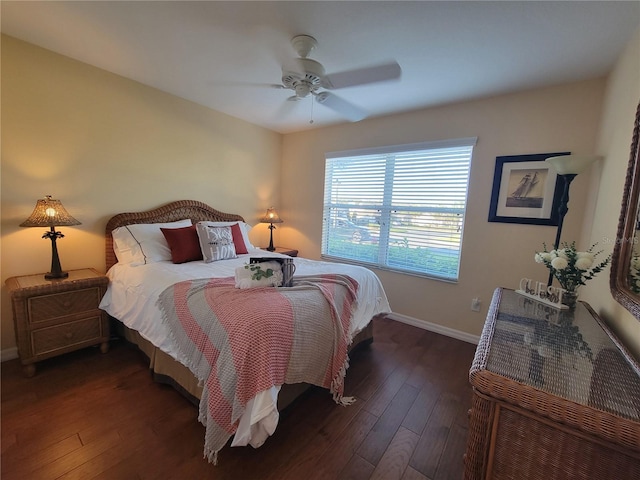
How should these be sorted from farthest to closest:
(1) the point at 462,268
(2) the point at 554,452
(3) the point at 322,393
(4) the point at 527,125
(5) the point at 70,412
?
(1) the point at 462,268 < (4) the point at 527,125 < (3) the point at 322,393 < (5) the point at 70,412 < (2) the point at 554,452

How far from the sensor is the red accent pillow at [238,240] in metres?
3.07

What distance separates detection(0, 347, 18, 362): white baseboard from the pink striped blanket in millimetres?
1535

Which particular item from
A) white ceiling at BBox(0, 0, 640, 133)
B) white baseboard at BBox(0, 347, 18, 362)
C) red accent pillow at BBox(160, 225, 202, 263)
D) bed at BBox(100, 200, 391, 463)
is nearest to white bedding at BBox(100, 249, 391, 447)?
bed at BBox(100, 200, 391, 463)

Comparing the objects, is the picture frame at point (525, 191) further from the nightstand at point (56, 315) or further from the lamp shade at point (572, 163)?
the nightstand at point (56, 315)

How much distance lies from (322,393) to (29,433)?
1.73m

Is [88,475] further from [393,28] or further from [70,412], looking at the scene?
[393,28]

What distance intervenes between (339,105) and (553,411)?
2.15 meters

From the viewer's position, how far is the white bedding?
53.2 inches

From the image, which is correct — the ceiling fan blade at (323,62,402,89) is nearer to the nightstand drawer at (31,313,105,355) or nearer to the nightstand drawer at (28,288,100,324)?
the nightstand drawer at (28,288,100,324)

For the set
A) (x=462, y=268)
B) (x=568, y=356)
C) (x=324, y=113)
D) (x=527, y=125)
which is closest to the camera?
(x=568, y=356)

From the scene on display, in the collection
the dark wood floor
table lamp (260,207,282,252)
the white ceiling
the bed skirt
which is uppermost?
the white ceiling

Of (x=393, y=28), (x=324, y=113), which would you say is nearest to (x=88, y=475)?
(x=393, y=28)

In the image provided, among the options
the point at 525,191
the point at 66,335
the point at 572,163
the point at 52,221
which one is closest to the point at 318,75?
the point at 572,163

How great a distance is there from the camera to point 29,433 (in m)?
1.51
